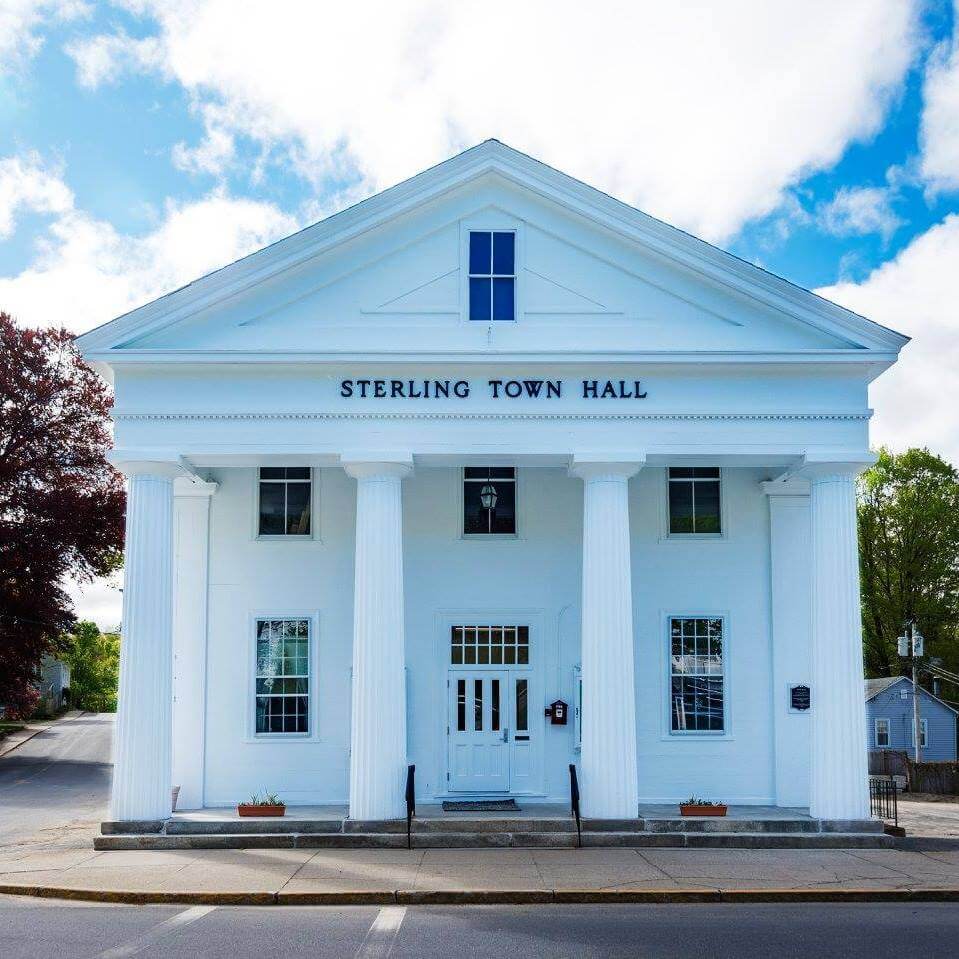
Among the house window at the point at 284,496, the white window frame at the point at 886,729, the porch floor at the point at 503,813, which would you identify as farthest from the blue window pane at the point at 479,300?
the white window frame at the point at 886,729

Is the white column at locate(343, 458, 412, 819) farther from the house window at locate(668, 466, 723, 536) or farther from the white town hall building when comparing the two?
the house window at locate(668, 466, 723, 536)

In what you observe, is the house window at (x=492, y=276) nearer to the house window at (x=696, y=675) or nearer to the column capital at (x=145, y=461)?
Result: the column capital at (x=145, y=461)

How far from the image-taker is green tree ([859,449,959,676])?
51.7m

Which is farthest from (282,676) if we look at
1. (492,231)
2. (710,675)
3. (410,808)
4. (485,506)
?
(492,231)

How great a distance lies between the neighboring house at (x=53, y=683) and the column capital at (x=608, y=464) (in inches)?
1736

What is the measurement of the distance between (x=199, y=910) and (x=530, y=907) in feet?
12.0

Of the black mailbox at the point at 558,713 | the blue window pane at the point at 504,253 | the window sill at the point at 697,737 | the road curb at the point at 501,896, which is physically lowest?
the road curb at the point at 501,896

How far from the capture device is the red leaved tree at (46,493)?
3286cm

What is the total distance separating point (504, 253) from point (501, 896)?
9586 millimetres

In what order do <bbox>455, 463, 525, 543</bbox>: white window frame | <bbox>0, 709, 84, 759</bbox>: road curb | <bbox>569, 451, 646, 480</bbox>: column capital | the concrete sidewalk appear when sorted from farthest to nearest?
<bbox>0, 709, 84, 759</bbox>: road curb, <bbox>455, 463, 525, 543</bbox>: white window frame, <bbox>569, 451, 646, 480</bbox>: column capital, the concrete sidewalk

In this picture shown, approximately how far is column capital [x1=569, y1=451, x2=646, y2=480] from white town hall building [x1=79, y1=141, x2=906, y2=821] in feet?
0.15

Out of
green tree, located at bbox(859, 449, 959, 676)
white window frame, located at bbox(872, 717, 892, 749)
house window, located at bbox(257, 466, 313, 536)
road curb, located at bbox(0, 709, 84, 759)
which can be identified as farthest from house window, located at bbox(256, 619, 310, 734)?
green tree, located at bbox(859, 449, 959, 676)

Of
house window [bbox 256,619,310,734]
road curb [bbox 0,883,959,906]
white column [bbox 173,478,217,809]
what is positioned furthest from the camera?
house window [bbox 256,619,310,734]

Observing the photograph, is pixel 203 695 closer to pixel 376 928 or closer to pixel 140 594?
pixel 140 594
